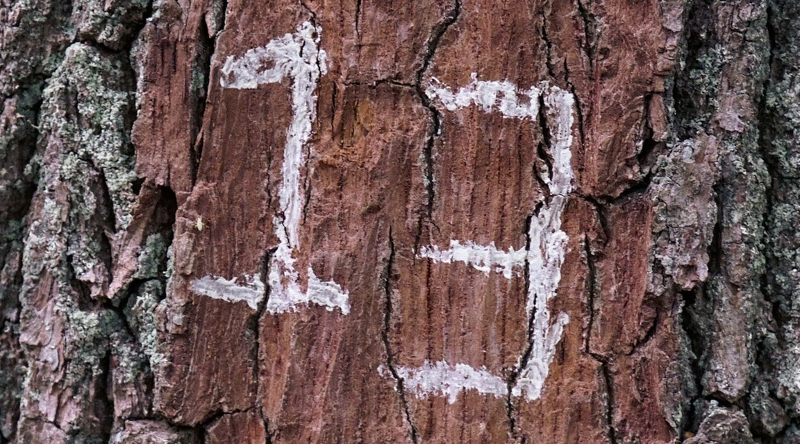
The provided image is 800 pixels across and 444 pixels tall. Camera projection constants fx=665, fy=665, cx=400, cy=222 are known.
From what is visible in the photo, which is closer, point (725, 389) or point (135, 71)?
point (725, 389)

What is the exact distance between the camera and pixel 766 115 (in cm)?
105

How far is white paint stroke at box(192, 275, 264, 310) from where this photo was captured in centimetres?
107

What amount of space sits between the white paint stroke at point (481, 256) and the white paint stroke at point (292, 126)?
0.52 feet

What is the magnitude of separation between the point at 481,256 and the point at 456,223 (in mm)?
63

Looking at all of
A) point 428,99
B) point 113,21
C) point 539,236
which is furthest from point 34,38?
point 539,236

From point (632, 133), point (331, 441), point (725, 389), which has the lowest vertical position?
point (331, 441)

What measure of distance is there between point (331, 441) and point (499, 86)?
24.0 inches

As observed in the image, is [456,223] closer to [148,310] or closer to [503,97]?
[503,97]

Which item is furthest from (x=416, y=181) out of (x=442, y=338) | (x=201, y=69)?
(x=201, y=69)

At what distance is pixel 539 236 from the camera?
100 cm

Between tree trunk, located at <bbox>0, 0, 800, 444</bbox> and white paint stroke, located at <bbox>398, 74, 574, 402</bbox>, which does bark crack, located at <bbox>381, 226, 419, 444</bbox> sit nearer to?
tree trunk, located at <bbox>0, 0, 800, 444</bbox>

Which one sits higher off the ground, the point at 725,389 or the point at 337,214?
the point at 337,214

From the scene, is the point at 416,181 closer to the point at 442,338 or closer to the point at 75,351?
the point at 442,338

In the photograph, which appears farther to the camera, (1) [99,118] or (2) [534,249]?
(1) [99,118]
